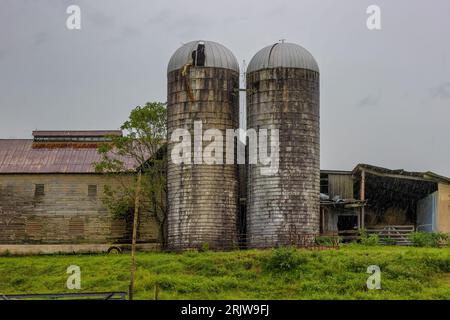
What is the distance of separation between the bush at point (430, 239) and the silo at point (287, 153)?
417 cm

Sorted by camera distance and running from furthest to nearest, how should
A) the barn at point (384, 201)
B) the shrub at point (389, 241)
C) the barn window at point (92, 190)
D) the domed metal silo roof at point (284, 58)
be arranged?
the barn window at point (92, 190), the barn at point (384, 201), the shrub at point (389, 241), the domed metal silo roof at point (284, 58)

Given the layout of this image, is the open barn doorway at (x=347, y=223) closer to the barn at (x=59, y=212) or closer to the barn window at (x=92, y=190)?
the barn at (x=59, y=212)

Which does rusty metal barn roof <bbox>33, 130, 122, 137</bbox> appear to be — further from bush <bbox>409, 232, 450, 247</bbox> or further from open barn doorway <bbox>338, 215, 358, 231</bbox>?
bush <bbox>409, 232, 450, 247</bbox>

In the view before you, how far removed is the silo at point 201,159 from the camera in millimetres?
43406

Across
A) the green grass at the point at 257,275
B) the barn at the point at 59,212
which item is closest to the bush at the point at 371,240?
the green grass at the point at 257,275

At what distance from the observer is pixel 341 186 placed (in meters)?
47.7

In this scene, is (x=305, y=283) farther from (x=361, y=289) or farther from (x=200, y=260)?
(x=200, y=260)

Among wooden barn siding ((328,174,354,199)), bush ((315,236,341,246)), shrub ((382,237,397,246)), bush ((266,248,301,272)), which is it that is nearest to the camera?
bush ((266,248,301,272))

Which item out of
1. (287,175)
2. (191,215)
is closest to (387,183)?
(287,175)

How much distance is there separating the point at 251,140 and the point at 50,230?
11207 mm

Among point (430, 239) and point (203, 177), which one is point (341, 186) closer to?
point (430, 239)

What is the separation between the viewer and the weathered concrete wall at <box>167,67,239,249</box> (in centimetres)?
4338

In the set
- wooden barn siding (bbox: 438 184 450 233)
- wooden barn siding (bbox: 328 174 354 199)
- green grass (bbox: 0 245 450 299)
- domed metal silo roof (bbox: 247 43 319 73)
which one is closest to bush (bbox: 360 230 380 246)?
green grass (bbox: 0 245 450 299)

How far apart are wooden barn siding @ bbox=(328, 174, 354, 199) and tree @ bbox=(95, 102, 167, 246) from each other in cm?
764
